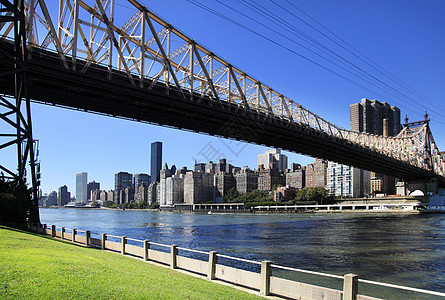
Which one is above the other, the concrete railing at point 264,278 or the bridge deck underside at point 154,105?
the bridge deck underside at point 154,105

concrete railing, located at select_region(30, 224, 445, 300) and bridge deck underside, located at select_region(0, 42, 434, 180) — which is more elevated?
bridge deck underside, located at select_region(0, 42, 434, 180)

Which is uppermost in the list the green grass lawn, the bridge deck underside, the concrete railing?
the bridge deck underside

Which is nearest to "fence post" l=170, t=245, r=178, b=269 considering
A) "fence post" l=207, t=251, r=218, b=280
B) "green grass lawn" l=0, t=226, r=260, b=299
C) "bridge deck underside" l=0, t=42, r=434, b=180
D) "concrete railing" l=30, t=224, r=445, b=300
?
"concrete railing" l=30, t=224, r=445, b=300

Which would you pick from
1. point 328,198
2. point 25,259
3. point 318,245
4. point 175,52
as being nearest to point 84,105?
point 175,52

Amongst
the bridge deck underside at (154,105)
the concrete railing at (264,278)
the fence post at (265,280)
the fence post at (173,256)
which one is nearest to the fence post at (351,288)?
the concrete railing at (264,278)

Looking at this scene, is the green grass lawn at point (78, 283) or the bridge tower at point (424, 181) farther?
the bridge tower at point (424, 181)

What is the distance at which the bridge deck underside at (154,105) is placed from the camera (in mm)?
34094

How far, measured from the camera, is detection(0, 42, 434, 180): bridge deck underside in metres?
34.1

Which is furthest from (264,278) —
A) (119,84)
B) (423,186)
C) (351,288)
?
(423,186)

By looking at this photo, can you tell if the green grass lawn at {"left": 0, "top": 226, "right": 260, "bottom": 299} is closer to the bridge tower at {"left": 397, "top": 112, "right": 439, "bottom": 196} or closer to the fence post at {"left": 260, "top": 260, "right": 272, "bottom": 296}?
the fence post at {"left": 260, "top": 260, "right": 272, "bottom": 296}

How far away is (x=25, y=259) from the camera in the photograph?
33.9 ft

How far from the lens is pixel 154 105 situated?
41531mm

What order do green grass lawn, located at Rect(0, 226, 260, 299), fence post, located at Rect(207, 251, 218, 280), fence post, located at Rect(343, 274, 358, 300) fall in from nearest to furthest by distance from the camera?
green grass lawn, located at Rect(0, 226, 260, 299), fence post, located at Rect(343, 274, 358, 300), fence post, located at Rect(207, 251, 218, 280)

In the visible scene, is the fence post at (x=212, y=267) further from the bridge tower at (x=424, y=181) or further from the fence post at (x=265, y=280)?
the bridge tower at (x=424, y=181)
